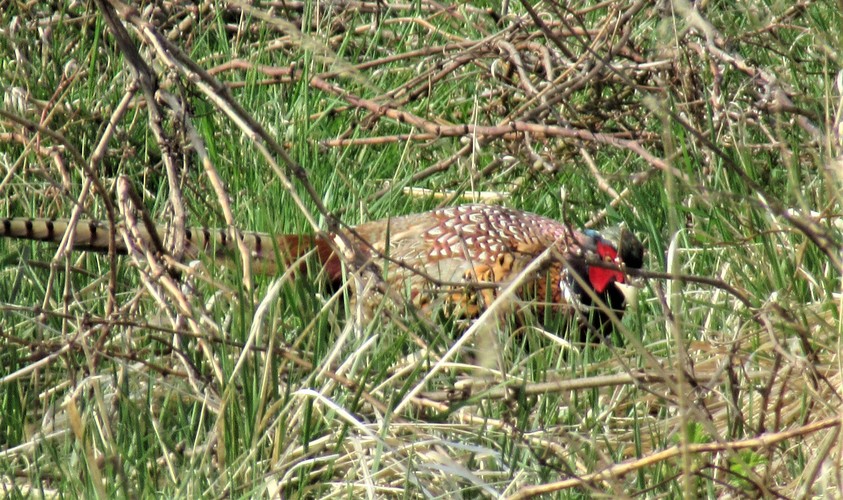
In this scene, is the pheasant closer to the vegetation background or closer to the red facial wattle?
the red facial wattle

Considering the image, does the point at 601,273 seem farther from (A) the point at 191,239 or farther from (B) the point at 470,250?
(A) the point at 191,239

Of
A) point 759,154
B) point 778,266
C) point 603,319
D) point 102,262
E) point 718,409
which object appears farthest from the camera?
point 759,154

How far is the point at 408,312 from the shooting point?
3129mm

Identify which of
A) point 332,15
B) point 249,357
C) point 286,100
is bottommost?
point 249,357

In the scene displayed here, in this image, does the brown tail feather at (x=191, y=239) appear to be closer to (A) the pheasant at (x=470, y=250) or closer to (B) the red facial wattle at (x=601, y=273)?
(A) the pheasant at (x=470, y=250)

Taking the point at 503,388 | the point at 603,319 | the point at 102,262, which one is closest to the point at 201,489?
the point at 503,388

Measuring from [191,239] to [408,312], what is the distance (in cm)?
105

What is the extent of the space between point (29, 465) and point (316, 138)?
Answer: 2.69 meters

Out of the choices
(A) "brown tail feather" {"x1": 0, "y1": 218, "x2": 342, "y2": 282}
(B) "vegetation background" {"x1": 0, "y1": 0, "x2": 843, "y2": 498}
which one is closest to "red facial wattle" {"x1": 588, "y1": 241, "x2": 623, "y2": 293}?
(B) "vegetation background" {"x1": 0, "y1": 0, "x2": 843, "y2": 498}

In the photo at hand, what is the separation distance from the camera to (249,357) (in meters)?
2.67

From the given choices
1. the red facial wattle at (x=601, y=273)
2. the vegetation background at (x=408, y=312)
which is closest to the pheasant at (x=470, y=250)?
the red facial wattle at (x=601, y=273)

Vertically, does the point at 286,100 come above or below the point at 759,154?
above

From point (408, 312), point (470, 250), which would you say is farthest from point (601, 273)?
point (408, 312)

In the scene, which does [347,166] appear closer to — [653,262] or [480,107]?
[480,107]
